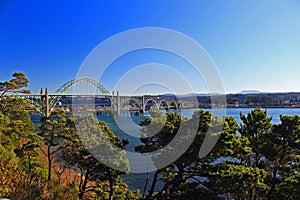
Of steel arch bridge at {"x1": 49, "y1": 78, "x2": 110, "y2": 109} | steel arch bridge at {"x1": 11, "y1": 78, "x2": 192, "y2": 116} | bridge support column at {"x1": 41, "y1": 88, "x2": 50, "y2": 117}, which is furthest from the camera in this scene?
steel arch bridge at {"x1": 49, "y1": 78, "x2": 110, "y2": 109}

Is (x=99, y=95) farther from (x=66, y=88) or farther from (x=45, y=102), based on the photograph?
(x=45, y=102)

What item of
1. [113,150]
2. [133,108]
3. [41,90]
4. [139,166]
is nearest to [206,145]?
[113,150]

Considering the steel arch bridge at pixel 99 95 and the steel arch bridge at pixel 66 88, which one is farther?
the steel arch bridge at pixel 66 88

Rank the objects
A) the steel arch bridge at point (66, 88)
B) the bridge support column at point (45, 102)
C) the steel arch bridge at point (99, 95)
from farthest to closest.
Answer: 1. the steel arch bridge at point (66, 88)
2. the bridge support column at point (45, 102)
3. the steel arch bridge at point (99, 95)

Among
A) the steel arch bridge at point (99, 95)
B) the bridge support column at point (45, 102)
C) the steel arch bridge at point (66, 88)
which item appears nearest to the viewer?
the steel arch bridge at point (99, 95)

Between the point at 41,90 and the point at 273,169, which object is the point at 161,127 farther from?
the point at 41,90

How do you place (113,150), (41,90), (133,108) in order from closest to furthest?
(113,150)
(41,90)
(133,108)

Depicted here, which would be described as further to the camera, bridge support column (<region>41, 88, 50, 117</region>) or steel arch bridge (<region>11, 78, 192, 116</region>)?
bridge support column (<region>41, 88, 50, 117</region>)

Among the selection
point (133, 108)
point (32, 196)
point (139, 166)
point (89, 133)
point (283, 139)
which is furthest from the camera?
point (133, 108)

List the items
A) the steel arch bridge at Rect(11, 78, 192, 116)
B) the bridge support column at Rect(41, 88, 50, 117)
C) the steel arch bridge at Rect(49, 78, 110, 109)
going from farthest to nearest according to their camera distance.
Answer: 1. the steel arch bridge at Rect(49, 78, 110, 109)
2. the bridge support column at Rect(41, 88, 50, 117)
3. the steel arch bridge at Rect(11, 78, 192, 116)

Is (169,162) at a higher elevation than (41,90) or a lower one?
lower

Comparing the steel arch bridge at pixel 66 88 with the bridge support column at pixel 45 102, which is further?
the steel arch bridge at pixel 66 88
